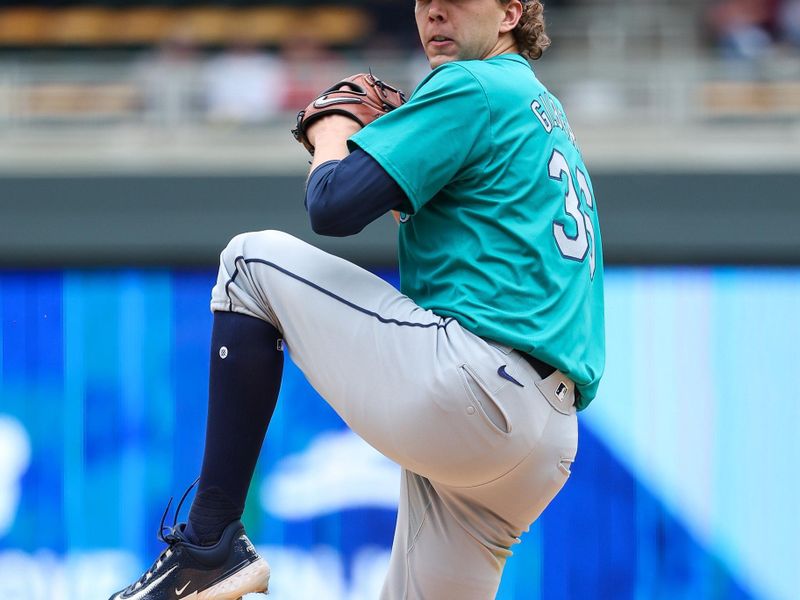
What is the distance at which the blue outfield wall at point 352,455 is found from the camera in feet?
19.4

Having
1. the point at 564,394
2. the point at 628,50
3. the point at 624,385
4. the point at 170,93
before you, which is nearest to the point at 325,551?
the point at 624,385

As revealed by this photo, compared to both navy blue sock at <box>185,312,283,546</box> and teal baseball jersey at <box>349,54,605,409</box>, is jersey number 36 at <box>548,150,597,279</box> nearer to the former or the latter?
teal baseball jersey at <box>349,54,605,409</box>

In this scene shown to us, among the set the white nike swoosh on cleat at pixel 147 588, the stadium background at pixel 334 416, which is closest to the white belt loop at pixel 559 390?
the white nike swoosh on cleat at pixel 147 588

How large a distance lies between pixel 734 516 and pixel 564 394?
3.91 meters

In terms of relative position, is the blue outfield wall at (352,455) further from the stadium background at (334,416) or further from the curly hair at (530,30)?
the curly hair at (530,30)

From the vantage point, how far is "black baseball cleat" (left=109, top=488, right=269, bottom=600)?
230 centimetres

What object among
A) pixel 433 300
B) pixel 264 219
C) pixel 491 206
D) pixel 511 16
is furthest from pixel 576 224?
pixel 264 219

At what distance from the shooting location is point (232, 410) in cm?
231

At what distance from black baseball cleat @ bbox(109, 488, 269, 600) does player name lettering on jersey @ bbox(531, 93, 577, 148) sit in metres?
0.94

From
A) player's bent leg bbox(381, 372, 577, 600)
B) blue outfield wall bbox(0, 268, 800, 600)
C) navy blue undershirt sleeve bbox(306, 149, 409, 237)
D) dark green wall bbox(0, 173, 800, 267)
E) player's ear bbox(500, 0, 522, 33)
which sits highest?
player's ear bbox(500, 0, 522, 33)

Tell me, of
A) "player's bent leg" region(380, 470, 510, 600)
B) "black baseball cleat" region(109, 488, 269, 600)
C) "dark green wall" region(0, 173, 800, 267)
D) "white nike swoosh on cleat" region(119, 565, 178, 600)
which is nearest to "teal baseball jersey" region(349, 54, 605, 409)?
"player's bent leg" region(380, 470, 510, 600)

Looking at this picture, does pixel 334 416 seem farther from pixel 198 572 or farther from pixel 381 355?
pixel 381 355

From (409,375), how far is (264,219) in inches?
158

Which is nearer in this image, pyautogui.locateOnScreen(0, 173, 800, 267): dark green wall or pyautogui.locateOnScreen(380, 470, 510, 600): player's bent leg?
pyautogui.locateOnScreen(380, 470, 510, 600): player's bent leg
